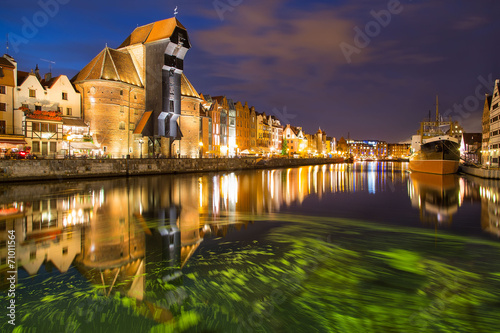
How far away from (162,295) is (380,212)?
46.0ft

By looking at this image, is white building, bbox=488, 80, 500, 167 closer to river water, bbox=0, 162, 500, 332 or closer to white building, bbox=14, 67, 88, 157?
river water, bbox=0, 162, 500, 332

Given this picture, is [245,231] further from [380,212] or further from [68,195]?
[68,195]

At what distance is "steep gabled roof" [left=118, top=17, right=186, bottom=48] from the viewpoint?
46.0 metres

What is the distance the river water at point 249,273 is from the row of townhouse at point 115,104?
26615 mm

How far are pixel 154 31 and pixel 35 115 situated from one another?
2155cm

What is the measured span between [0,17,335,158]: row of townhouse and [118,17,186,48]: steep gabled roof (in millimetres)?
15

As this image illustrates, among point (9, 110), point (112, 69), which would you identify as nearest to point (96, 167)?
point (9, 110)

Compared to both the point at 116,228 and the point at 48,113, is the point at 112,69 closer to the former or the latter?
the point at 48,113

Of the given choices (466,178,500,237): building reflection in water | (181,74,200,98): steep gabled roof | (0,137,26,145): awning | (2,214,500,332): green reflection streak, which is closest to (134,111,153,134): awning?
(181,74,200,98): steep gabled roof

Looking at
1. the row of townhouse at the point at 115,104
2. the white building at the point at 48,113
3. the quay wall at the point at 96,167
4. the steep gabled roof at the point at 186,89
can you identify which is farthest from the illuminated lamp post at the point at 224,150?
the white building at the point at 48,113

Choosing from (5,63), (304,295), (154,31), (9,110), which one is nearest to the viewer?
(304,295)

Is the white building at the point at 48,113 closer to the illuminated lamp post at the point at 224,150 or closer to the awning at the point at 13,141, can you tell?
the awning at the point at 13,141

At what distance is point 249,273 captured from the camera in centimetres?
743

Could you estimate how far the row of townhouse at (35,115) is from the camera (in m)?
34.3
